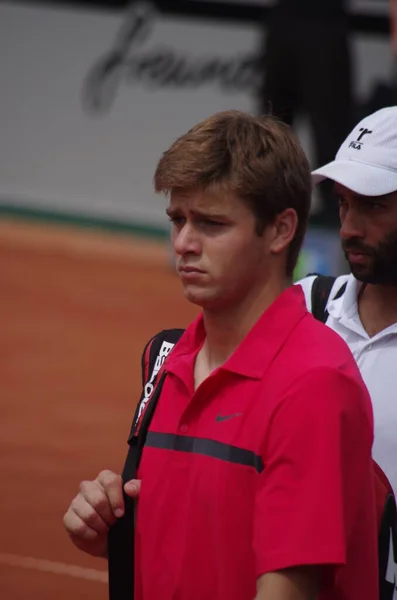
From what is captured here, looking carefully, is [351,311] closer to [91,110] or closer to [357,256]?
[357,256]

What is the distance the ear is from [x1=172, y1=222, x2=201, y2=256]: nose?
14 cm

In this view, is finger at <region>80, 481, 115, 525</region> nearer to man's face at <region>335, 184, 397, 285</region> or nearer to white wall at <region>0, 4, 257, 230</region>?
man's face at <region>335, 184, 397, 285</region>

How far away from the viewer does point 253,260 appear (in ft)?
7.70

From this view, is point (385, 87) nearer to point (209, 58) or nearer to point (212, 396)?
point (209, 58)

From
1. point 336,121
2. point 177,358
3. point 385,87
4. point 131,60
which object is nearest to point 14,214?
point 131,60

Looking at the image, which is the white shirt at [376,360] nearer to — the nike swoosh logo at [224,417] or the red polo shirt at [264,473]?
the red polo shirt at [264,473]

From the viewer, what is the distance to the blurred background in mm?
9562

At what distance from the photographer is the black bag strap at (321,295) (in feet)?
10.7

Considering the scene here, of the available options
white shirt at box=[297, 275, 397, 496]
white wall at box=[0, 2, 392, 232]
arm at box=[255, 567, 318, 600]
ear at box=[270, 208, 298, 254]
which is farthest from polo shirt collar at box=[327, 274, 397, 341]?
white wall at box=[0, 2, 392, 232]

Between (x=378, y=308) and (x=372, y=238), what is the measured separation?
0.18 metres

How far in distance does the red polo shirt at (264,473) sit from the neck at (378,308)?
77 centimetres

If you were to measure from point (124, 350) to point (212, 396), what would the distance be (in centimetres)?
757

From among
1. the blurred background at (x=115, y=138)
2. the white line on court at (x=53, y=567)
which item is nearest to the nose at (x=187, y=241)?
the white line on court at (x=53, y=567)

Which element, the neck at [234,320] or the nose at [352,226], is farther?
the nose at [352,226]
